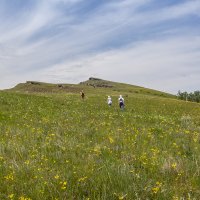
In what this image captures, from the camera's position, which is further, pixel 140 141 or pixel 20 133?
pixel 20 133

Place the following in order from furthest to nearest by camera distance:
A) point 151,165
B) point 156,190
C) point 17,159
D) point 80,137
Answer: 1. point 80,137
2. point 17,159
3. point 151,165
4. point 156,190

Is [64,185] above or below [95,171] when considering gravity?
below

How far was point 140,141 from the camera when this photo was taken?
11078 millimetres

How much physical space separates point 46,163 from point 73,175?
1.22 meters

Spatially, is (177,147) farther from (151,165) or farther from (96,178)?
(96,178)

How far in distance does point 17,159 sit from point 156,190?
3.82 metres

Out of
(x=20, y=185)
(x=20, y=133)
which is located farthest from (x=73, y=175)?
(x=20, y=133)

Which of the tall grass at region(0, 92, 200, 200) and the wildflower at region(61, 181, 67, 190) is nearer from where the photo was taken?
the wildflower at region(61, 181, 67, 190)

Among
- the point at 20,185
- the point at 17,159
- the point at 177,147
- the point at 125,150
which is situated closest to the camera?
the point at 20,185

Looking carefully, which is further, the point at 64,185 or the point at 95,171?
the point at 95,171

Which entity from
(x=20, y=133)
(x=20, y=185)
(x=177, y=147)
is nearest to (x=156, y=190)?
(x=20, y=185)

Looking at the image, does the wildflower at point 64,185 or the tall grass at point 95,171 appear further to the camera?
the tall grass at point 95,171

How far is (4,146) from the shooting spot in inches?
379

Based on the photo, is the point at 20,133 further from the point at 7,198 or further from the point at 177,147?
the point at 7,198
